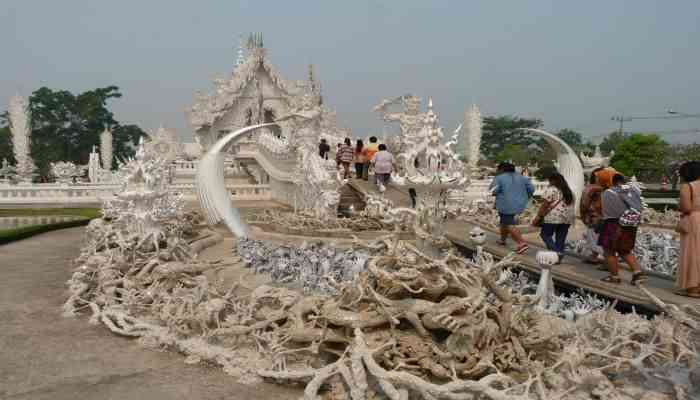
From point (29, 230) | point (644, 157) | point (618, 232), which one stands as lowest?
point (29, 230)

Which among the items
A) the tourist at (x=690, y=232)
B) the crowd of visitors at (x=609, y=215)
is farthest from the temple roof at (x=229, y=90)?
the tourist at (x=690, y=232)

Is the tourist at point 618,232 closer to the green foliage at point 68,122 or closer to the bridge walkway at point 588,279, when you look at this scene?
the bridge walkway at point 588,279

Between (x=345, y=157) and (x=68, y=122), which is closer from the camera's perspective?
(x=345, y=157)

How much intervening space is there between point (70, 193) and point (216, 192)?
444 inches

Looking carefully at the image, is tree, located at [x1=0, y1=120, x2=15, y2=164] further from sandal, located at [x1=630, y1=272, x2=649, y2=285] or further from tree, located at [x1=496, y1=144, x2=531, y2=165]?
sandal, located at [x1=630, y1=272, x2=649, y2=285]

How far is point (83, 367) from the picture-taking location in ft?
13.0

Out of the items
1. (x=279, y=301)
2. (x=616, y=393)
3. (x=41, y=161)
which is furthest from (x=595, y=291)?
(x=41, y=161)

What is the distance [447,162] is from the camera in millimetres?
8516

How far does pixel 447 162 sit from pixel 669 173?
102 feet

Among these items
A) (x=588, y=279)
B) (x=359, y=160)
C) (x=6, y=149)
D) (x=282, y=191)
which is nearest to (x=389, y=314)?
(x=588, y=279)

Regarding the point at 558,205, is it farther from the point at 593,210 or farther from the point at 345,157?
the point at 345,157

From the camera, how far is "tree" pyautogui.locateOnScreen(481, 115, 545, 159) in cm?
6128

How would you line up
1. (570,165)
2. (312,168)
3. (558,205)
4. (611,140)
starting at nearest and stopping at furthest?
(558,205) < (312,168) < (570,165) < (611,140)

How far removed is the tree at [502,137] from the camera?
61.3 metres
